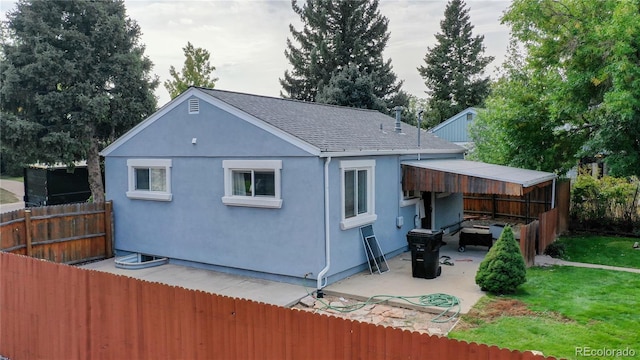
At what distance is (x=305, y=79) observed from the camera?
38.1m

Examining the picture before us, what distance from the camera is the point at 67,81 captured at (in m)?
24.0

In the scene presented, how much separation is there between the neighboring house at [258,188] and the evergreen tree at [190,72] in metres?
19.6

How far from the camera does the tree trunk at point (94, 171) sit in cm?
2512

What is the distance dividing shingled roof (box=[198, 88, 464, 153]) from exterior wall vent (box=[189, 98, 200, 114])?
40cm

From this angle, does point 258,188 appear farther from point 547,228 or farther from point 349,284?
point 547,228

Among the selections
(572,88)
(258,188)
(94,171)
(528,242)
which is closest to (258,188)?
(258,188)

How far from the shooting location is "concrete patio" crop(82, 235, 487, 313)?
990 cm

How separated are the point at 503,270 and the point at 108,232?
38.3 ft

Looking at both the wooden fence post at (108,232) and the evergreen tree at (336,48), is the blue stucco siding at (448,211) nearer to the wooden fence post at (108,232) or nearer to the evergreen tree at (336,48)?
the wooden fence post at (108,232)

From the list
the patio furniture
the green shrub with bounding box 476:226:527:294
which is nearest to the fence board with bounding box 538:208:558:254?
the patio furniture

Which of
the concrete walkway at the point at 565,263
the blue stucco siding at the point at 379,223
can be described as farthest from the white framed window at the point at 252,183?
the concrete walkway at the point at 565,263

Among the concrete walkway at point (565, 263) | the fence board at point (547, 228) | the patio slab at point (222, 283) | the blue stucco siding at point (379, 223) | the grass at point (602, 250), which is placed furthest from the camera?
the fence board at point (547, 228)

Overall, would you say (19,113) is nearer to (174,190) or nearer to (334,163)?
(174,190)

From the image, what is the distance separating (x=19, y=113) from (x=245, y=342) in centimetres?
2474
